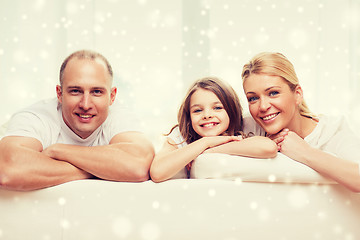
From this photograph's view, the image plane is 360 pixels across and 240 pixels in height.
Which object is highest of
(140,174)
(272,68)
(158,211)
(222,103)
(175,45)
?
(175,45)

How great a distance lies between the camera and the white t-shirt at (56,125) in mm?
1502

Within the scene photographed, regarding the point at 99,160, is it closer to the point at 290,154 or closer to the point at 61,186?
the point at 61,186

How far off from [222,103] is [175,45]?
56.7 inches

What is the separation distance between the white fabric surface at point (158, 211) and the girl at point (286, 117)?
23 centimetres

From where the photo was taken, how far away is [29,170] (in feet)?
4.07

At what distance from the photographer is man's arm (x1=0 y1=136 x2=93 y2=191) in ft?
4.04

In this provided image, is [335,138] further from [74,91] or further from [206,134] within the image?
[74,91]

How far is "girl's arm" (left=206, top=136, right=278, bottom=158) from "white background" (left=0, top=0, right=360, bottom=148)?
1.57 m

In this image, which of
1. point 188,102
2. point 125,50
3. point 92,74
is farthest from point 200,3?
point 92,74

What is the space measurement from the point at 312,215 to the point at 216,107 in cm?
63

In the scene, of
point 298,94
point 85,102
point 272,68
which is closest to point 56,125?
point 85,102

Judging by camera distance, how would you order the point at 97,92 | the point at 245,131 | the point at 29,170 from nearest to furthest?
the point at 29,170 < the point at 97,92 < the point at 245,131

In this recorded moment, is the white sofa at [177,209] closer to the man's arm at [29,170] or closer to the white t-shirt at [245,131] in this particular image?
the man's arm at [29,170]

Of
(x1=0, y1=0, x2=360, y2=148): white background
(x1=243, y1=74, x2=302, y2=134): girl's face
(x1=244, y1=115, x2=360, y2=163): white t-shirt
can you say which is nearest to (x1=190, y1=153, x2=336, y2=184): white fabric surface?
(x1=244, y1=115, x2=360, y2=163): white t-shirt
